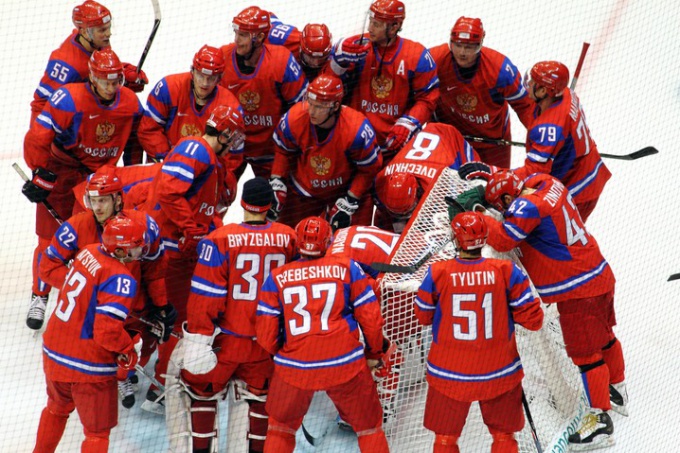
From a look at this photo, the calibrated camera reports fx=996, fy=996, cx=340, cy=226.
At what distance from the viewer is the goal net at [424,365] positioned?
4141 mm

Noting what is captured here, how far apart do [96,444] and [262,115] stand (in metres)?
1.99

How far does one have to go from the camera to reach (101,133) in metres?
4.73

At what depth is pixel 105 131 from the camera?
4734mm

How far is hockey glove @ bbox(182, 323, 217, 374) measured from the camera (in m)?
3.90

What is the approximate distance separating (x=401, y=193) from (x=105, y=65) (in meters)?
1.46

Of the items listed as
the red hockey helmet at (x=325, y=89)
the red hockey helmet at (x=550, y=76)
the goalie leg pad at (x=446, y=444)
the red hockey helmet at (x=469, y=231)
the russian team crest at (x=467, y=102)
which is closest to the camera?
the red hockey helmet at (x=469, y=231)

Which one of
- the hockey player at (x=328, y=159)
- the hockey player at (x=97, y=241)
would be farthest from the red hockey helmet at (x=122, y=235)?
the hockey player at (x=328, y=159)

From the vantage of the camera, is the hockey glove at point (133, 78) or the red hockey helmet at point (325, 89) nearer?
the red hockey helmet at point (325, 89)

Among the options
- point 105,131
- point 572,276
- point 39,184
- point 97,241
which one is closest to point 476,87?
point 572,276

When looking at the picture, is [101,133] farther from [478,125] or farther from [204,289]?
[478,125]

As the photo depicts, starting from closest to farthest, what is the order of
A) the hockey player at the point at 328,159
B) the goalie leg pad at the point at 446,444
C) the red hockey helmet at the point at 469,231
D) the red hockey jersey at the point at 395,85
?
the red hockey helmet at the point at 469,231
the goalie leg pad at the point at 446,444
the hockey player at the point at 328,159
the red hockey jersey at the point at 395,85

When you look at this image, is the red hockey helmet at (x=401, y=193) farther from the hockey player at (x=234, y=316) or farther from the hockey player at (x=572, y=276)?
the hockey player at (x=234, y=316)

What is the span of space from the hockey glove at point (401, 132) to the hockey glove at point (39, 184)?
166 cm

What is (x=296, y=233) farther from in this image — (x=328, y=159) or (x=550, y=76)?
(x=550, y=76)
